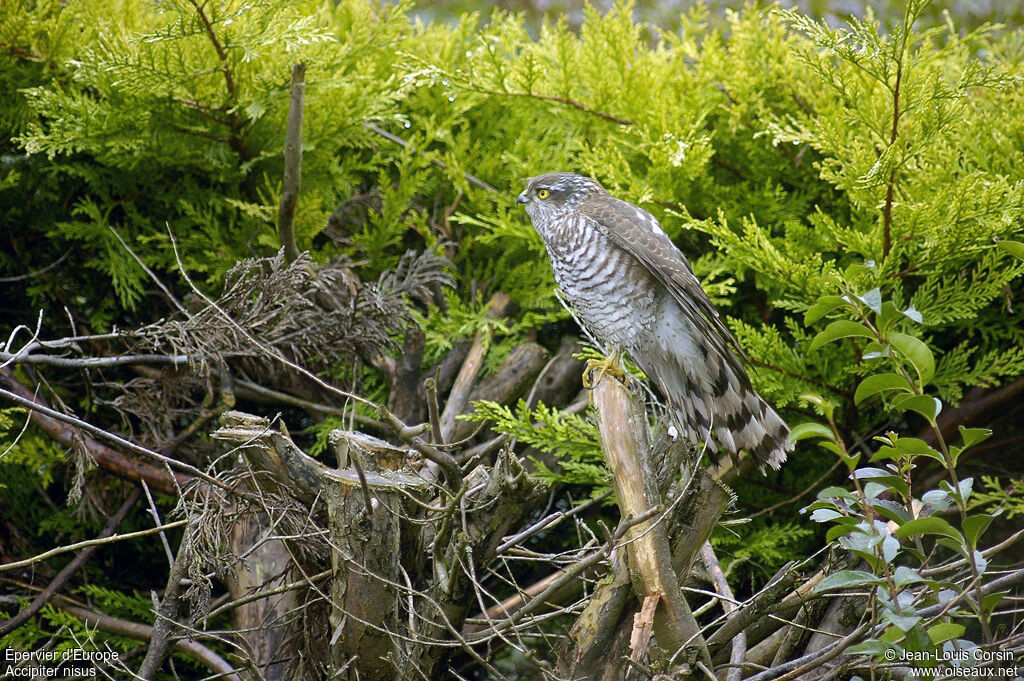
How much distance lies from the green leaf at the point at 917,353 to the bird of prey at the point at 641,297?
978mm

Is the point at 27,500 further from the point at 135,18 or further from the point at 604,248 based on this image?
the point at 604,248

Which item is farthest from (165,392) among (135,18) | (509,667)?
(509,667)

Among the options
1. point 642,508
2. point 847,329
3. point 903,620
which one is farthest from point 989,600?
point 642,508

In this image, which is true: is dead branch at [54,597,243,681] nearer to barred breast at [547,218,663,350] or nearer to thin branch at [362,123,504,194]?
barred breast at [547,218,663,350]

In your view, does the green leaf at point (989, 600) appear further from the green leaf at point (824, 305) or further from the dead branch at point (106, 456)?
the dead branch at point (106, 456)

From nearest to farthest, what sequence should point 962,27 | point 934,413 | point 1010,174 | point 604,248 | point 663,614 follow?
point 934,413, point 663,614, point 1010,174, point 604,248, point 962,27

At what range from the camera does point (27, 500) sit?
347cm

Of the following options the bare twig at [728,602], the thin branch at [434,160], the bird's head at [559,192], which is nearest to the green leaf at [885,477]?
the bare twig at [728,602]

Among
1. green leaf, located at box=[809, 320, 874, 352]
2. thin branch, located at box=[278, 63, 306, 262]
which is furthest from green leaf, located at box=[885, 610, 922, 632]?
thin branch, located at box=[278, 63, 306, 262]

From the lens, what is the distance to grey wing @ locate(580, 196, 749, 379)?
2.64m

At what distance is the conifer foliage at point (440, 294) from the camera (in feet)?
8.15

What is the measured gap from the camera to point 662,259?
2791 millimetres

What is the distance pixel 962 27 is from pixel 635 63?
331 cm

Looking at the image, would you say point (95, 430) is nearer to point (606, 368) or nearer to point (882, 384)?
point (606, 368)
